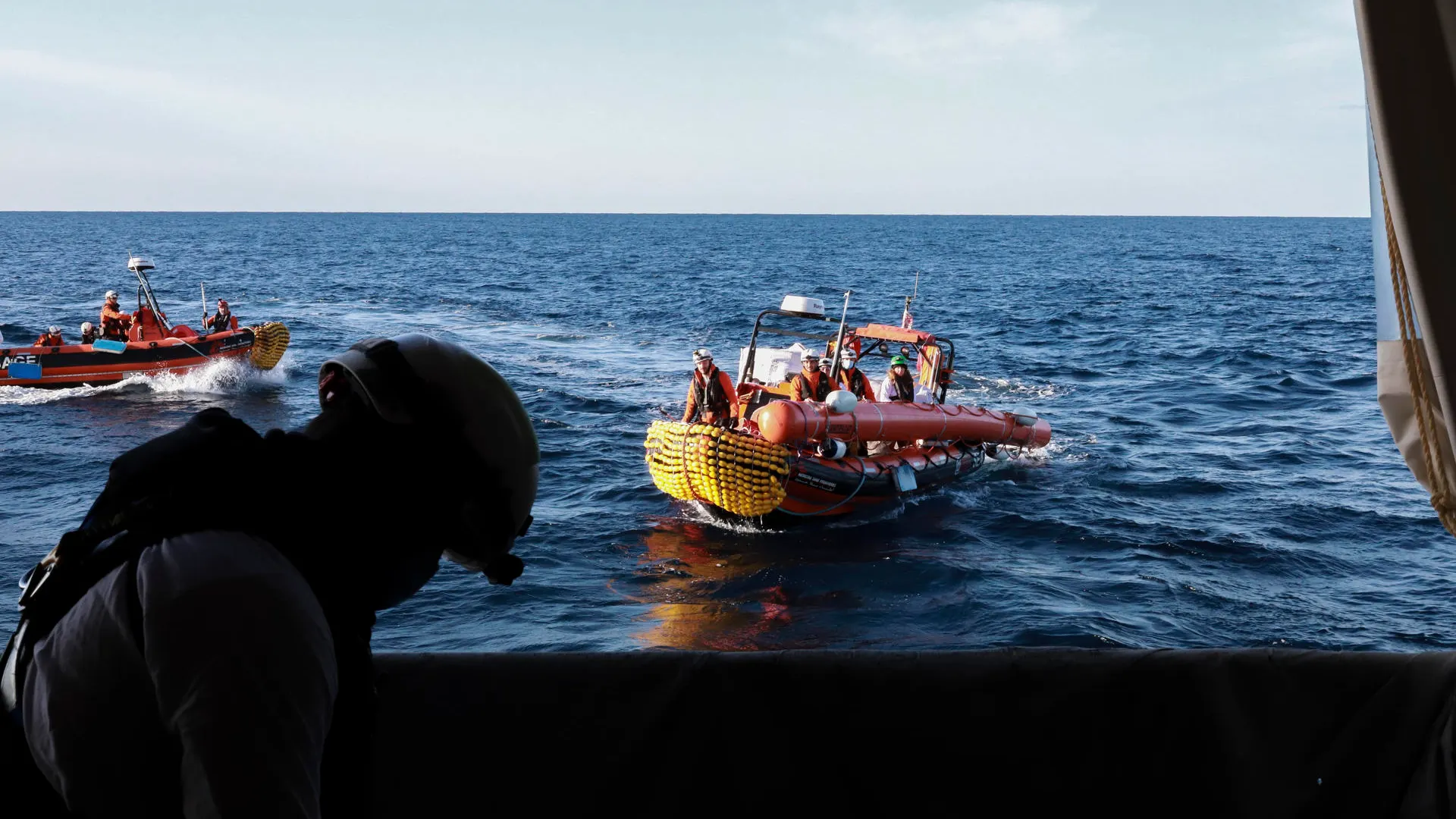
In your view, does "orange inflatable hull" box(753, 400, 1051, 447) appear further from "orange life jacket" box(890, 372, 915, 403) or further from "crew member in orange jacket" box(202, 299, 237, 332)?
"crew member in orange jacket" box(202, 299, 237, 332)

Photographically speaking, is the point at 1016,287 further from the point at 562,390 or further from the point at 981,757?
the point at 981,757

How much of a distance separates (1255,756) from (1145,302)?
47483 mm

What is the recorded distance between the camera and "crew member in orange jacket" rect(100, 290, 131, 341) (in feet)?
72.5

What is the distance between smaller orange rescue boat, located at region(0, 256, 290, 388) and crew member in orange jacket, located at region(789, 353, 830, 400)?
1286 centimetres

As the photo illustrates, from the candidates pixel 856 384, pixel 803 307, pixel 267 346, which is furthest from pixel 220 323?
pixel 856 384

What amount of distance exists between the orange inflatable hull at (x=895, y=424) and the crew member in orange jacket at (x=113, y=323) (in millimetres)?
14951

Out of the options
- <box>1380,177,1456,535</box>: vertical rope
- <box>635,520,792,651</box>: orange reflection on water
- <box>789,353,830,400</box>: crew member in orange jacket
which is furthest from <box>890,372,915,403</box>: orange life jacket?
<box>1380,177,1456,535</box>: vertical rope

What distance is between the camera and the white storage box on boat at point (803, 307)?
580 inches

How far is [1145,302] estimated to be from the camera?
154 feet

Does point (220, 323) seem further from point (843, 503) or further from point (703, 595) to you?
point (703, 595)

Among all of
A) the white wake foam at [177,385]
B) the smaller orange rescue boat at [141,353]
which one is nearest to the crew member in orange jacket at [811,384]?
the smaller orange rescue boat at [141,353]

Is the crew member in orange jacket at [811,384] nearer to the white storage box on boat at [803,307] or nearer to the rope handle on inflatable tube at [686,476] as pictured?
the white storage box on boat at [803,307]

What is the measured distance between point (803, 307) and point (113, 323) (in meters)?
14.9

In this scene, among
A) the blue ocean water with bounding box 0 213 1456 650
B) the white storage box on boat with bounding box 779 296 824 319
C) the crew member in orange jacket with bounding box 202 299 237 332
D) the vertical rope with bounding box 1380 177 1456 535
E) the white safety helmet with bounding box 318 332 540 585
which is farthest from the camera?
the crew member in orange jacket with bounding box 202 299 237 332
